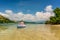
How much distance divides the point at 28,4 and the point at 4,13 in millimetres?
689

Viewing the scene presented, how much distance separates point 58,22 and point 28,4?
114 centimetres

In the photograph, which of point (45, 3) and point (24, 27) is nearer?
point (45, 3)

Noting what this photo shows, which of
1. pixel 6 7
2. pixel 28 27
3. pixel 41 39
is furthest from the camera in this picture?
pixel 28 27

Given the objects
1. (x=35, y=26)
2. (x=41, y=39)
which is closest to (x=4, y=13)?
(x=35, y=26)

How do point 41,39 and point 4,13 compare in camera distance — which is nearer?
point 41,39

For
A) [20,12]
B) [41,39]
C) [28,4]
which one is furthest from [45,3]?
[41,39]

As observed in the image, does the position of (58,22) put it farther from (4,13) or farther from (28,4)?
(4,13)

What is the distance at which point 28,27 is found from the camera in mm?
4359

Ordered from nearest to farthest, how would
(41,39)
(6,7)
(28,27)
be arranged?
(41,39), (6,7), (28,27)

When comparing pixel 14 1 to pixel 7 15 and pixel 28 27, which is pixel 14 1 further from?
pixel 28 27

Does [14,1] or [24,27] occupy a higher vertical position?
[14,1]

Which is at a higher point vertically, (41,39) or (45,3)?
(45,3)

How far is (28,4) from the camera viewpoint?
4.13m

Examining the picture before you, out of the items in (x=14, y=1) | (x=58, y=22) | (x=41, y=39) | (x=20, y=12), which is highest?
(x=14, y=1)
